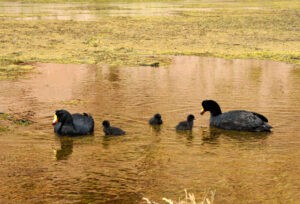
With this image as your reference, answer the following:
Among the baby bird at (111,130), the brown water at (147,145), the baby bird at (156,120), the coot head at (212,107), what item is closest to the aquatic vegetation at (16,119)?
the brown water at (147,145)

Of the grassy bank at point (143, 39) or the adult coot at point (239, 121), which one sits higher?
the grassy bank at point (143, 39)

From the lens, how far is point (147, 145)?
12.0 meters

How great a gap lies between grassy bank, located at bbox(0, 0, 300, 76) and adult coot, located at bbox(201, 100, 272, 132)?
9.37 meters

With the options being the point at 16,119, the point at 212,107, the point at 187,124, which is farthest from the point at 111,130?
the point at 212,107

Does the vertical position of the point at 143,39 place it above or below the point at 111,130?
above

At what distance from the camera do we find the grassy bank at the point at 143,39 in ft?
80.7

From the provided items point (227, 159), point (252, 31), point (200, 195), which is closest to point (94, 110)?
point (227, 159)

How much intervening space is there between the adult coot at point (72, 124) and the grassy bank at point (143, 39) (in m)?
8.64

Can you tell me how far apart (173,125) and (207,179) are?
3.84 m

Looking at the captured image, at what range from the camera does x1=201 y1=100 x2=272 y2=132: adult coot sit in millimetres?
13023

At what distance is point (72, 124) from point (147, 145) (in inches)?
70.6

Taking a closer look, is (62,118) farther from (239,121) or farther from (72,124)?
(239,121)

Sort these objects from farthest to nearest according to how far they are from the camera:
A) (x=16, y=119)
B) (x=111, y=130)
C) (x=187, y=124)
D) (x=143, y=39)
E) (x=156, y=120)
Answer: (x=143, y=39), (x=16, y=119), (x=156, y=120), (x=187, y=124), (x=111, y=130)

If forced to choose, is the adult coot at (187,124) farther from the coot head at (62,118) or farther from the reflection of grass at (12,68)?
the reflection of grass at (12,68)
